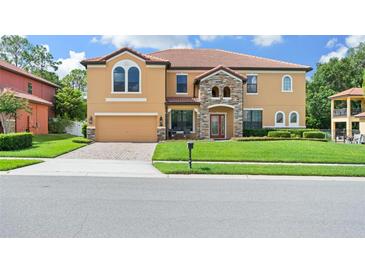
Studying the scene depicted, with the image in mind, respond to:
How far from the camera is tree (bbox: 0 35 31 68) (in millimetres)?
46500

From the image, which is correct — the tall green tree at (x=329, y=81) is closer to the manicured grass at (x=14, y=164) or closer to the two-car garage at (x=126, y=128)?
the two-car garage at (x=126, y=128)

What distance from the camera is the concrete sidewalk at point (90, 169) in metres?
11.6

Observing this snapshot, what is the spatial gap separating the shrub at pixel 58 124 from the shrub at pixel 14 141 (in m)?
15.0

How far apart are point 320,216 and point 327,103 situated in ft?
143

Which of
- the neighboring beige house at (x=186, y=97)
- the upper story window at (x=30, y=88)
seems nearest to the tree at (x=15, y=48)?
the upper story window at (x=30, y=88)

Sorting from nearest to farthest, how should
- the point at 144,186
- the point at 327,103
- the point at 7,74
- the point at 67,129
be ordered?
the point at 144,186 → the point at 7,74 → the point at 67,129 → the point at 327,103

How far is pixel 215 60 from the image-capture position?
98.0ft

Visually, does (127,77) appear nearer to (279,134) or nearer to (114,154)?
(114,154)

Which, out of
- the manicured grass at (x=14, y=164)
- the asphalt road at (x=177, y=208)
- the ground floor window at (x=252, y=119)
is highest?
the ground floor window at (x=252, y=119)

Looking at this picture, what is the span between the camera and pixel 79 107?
3791 cm

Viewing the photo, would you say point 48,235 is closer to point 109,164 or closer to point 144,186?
point 144,186

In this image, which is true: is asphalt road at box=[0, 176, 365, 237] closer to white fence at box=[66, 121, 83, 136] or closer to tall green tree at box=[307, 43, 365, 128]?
white fence at box=[66, 121, 83, 136]

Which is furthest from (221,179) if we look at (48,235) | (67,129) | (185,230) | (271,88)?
(67,129)

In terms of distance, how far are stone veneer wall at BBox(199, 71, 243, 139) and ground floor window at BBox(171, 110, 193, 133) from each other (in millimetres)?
1306
